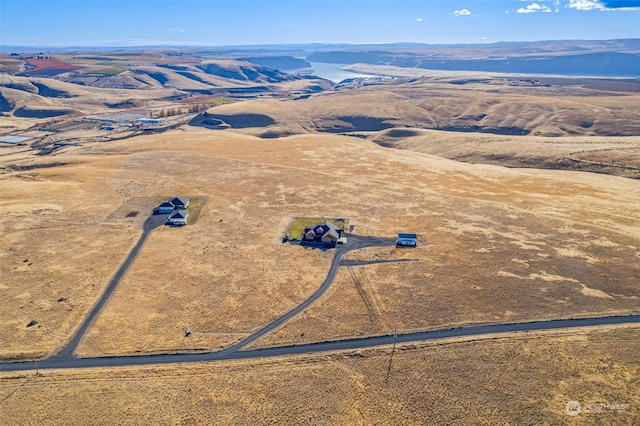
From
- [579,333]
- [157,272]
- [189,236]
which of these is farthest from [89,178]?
[579,333]

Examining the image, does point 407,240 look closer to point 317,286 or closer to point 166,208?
point 317,286

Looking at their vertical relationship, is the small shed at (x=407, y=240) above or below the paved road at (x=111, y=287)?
above

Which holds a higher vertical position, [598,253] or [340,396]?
[598,253]

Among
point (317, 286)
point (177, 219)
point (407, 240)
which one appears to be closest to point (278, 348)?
point (317, 286)

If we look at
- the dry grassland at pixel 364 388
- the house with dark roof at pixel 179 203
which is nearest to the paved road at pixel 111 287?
the house with dark roof at pixel 179 203

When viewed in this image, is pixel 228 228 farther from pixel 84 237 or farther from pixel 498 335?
pixel 498 335

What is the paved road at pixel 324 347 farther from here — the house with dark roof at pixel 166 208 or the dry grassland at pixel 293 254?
the house with dark roof at pixel 166 208

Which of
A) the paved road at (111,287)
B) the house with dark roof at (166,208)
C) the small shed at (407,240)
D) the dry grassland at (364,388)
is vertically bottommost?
the dry grassland at (364,388)
